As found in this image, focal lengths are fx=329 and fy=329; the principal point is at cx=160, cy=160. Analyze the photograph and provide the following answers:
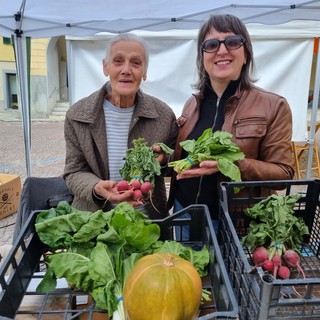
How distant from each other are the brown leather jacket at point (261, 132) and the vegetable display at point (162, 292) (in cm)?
90

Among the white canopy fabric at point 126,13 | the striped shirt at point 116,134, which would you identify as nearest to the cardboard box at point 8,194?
the white canopy fabric at point 126,13

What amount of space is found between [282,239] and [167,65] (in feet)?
15.8

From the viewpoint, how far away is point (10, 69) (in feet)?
51.5

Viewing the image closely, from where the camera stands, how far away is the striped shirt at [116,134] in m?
2.14

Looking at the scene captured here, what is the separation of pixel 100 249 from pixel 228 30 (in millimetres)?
1404

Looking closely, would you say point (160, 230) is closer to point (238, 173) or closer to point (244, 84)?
point (238, 173)

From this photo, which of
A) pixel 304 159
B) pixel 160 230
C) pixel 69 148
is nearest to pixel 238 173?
pixel 160 230

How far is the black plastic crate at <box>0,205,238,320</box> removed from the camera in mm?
1076

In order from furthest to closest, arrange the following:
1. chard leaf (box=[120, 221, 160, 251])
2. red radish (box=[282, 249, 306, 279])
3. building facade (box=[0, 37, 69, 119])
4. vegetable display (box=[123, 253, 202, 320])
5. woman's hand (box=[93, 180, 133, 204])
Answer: building facade (box=[0, 37, 69, 119]), woman's hand (box=[93, 180, 133, 204]), red radish (box=[282, 249, 306, 279]), chard leaf (box=[120, 221, 160, 251]), vegetable display (box=[123, 253, 202, 320])

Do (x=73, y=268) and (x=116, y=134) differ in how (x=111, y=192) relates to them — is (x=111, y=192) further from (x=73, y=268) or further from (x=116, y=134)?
(x=73, y=268)

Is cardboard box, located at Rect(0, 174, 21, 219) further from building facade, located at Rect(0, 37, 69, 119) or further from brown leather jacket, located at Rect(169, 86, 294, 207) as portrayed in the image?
building facade, located at Rect(0, 37, 69, 119)

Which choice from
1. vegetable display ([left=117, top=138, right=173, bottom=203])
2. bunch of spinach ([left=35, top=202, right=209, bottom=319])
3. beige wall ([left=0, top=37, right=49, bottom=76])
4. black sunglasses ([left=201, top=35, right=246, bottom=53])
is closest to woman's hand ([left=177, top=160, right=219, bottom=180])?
vegetable display ([left=117, top=138, right=173, bottom=203])

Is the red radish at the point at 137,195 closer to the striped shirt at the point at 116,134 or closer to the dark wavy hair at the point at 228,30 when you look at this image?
the striped shirt at the point at 116,134

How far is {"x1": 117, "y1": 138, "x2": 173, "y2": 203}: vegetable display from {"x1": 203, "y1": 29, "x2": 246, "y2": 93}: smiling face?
1.77 ft
